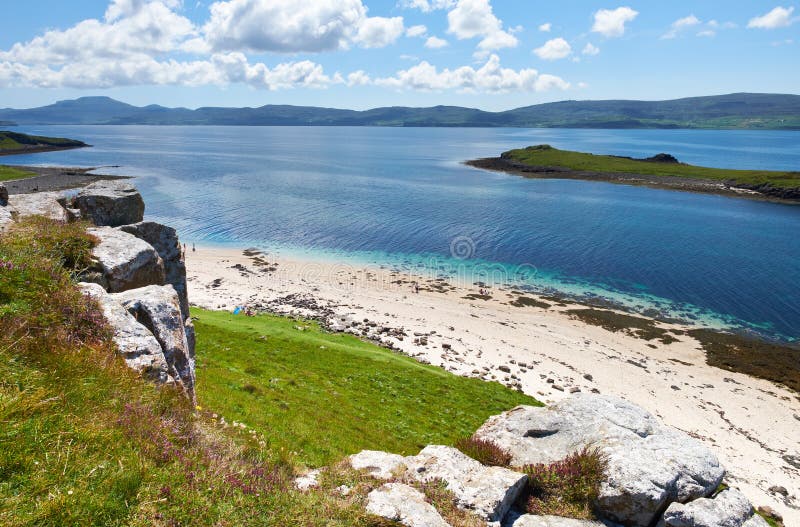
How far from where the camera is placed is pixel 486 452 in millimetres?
14188

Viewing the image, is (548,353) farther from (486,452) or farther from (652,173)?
(652,173)

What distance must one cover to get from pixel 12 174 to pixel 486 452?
6213 inches

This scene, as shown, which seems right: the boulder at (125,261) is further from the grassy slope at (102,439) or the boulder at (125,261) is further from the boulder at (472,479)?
the boulder at (472,479)

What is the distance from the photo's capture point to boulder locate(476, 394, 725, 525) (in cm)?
1162

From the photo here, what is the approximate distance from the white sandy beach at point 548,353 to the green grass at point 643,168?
120 meters

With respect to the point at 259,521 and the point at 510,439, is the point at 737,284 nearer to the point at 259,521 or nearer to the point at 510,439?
the point at 510,439

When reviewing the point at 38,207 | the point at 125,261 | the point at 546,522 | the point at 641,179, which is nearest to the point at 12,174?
the point at 38,207

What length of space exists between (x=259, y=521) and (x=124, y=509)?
2291 millimetres

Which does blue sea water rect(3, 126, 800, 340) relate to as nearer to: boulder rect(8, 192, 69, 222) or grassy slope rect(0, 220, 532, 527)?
boulder rect(8, 192, 69, 222)

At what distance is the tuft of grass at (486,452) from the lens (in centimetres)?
1396

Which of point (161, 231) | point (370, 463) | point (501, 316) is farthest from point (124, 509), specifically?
point (501, 316)

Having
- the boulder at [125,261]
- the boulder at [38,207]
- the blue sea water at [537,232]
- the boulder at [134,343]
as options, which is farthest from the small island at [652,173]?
the boulder at [134,343]

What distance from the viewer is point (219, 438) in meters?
10.1

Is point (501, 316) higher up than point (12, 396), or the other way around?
point (12, 396)
